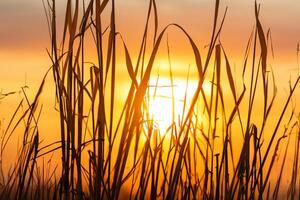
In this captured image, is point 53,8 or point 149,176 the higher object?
point 53,8

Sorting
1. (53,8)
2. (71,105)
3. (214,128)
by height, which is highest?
(53,8)

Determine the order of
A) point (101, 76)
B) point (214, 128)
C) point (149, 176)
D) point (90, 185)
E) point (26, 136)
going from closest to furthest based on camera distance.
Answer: point (101, 76), point (90, 185), point (149, 176), point (214, 128), point (26, 136)

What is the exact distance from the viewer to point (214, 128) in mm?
2197

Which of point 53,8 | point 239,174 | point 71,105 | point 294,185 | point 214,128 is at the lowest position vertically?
point 294,185

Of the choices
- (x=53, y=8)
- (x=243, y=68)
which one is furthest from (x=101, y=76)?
(x=243, y=68)

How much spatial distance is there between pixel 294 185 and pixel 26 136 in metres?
1.34

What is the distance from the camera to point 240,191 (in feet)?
7.17

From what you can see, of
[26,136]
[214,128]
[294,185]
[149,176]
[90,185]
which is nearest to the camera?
[90,185]

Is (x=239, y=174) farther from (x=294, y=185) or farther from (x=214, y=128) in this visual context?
(x=294, y=185)

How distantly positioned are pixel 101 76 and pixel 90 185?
42 centimetres

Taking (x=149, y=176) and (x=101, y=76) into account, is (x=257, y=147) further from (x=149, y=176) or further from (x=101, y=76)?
(x=101, y=76)

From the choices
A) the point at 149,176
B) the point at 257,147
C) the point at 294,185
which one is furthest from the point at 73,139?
the point at 294,185

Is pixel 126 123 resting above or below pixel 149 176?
above

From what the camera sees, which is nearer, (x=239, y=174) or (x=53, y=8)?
(x=53, y=8)
